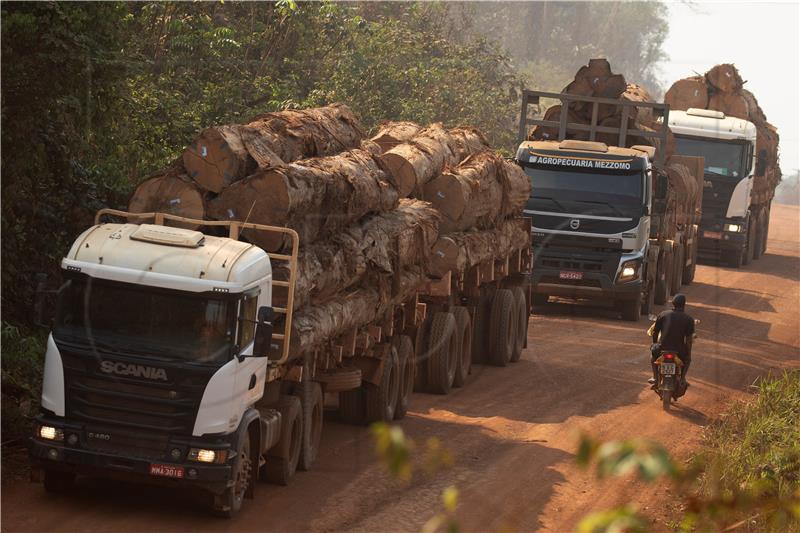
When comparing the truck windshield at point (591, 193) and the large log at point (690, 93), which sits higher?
the large log at point (690, 93)

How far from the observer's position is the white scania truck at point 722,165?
103 feet

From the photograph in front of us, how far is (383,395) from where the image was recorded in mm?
13633

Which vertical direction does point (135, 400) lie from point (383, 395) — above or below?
above

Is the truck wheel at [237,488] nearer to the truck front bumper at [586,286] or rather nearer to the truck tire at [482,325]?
the truck tire at [482,325]

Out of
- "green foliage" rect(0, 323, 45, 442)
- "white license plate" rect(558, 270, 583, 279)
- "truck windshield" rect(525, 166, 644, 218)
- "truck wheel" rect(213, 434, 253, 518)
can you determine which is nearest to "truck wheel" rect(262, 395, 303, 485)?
"truck wheel" rect(213, 434, 253, 518)

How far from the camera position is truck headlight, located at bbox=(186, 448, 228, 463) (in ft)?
30.9

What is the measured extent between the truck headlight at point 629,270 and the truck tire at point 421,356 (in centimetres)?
751

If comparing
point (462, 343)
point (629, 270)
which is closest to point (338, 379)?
point (462, 343)

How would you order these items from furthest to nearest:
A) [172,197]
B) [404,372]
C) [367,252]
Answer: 1. [404,372]
2. [367,252]
3. [172,197]

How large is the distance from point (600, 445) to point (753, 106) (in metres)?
33.9

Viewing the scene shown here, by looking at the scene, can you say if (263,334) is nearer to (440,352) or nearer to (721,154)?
(440,352)

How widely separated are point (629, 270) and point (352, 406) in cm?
1028

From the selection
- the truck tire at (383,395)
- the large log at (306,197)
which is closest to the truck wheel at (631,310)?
the truck tire at (383,395)

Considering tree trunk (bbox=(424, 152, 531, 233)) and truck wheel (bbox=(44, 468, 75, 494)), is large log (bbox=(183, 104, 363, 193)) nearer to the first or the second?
tree trunk (bbox=(424, 152, 531, 233))
